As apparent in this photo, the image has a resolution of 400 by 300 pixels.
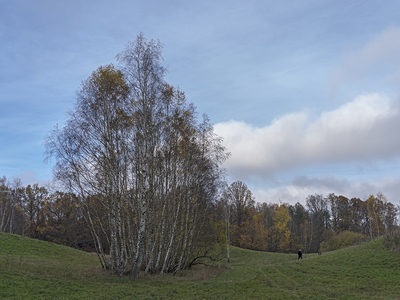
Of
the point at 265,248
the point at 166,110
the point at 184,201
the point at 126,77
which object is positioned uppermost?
Result: the point at 126,77

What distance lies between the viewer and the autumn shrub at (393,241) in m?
23.2

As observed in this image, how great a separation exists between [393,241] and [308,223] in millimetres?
44275

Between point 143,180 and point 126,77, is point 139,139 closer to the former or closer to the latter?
point 143,180

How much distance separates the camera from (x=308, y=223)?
6619 cm

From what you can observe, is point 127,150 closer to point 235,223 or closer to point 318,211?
point 235,223

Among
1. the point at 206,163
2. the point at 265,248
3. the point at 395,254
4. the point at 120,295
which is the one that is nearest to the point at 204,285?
the point at 120,295

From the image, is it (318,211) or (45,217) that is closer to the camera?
(45,217)

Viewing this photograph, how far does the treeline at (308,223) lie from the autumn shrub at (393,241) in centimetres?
2346

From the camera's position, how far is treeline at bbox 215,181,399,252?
2208 inches

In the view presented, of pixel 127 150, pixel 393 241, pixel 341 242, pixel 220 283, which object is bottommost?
pixel 341 242

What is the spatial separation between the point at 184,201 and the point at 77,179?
874 centimetres

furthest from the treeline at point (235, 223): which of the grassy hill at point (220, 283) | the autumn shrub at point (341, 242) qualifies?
the grassy hill at point (220, 283)

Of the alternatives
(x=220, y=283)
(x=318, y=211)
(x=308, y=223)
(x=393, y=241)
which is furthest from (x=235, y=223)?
(x=220, y=283)

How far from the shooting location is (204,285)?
15484 mm
